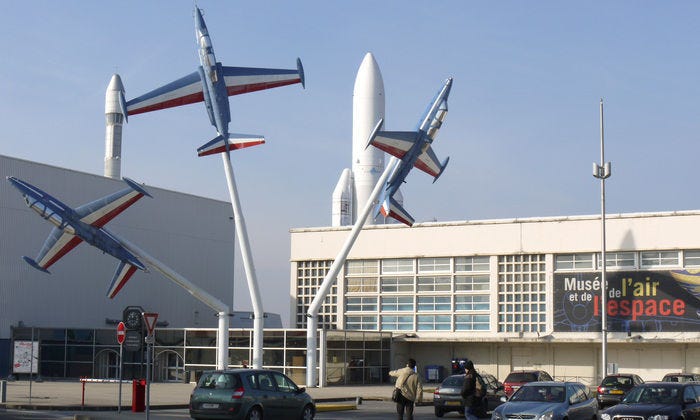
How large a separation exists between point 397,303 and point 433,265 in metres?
3.11

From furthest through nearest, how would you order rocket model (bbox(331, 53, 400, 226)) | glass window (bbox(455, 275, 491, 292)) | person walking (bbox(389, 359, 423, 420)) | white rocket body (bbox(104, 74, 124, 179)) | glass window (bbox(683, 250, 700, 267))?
white rocket body (bbox(104, 74, 124, 179)), rocket model (bbox(331, 53, 400, 226)), glass window (bbox(455, 275, 491, 292)), glass window (bbox(683, 250, 700, 267)), person walking (bbox(389, 359, 423, 420))

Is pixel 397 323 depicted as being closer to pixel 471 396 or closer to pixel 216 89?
pixel 216 89

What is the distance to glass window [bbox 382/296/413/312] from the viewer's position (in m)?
57.2

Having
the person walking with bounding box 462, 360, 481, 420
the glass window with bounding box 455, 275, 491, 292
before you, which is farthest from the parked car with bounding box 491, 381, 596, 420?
the glass window with bounding box 455, 275, 491, 292

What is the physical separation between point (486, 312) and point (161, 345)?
58.2ft

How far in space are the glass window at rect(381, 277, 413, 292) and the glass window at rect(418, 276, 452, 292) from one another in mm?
646

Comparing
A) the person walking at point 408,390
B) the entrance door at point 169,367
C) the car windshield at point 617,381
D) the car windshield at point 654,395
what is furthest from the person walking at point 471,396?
the entrance door at point 169,367

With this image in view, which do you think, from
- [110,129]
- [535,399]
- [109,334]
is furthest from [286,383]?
[110,129]

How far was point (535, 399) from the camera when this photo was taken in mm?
22484

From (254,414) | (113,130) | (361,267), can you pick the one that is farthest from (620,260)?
(113,130)

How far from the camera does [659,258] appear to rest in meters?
50.2

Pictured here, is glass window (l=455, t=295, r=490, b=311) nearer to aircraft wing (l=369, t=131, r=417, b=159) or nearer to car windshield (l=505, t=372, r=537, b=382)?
aircraft wing (l=369, t=131, r=417, b=159)

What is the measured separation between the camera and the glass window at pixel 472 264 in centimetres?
5516

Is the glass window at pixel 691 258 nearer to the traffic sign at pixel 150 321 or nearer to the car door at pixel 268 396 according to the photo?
the car door at pixel 268 396
